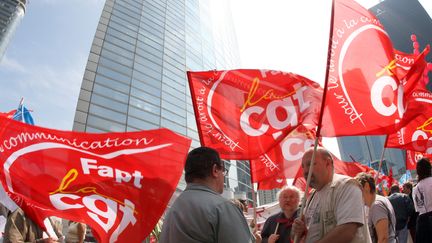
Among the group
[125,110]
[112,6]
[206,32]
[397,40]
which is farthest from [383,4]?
[125,110]

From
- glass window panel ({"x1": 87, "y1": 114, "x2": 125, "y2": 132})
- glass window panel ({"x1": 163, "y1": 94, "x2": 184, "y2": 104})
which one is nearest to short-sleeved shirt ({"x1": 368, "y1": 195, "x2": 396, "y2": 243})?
glass window panel ({"x1": 87, "y1": 114, "x2": 125, "y2": 132})

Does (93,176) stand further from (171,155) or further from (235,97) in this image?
(235,97)

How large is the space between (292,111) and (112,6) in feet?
95.7

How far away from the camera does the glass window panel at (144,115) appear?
985 inches

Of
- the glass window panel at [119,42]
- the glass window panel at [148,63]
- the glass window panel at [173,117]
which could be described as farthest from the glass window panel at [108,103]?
Result: the glass window panel at [119,42]

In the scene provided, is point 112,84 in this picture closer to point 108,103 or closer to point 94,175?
point 108,103

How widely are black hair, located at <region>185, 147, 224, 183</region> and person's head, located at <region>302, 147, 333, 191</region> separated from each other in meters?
0.75

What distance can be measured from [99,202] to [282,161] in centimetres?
289

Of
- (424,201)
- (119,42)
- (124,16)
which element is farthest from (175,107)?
(424,201)

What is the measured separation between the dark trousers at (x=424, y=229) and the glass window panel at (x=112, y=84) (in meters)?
22.8

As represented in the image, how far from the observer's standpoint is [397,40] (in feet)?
235

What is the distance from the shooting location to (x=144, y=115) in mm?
25641

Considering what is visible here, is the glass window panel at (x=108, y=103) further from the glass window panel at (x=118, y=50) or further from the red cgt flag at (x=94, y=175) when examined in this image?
the red cgt flag at (x=94, y=175)

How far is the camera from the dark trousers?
409cm
